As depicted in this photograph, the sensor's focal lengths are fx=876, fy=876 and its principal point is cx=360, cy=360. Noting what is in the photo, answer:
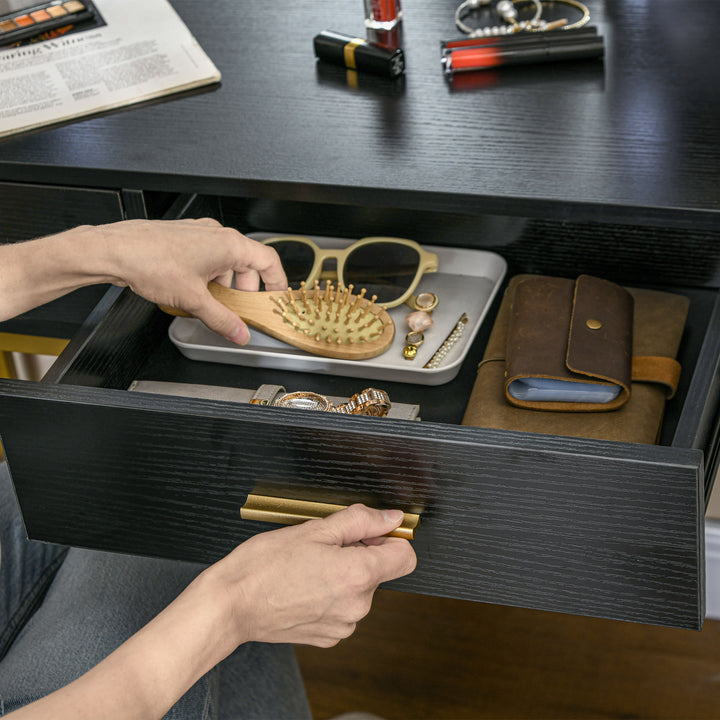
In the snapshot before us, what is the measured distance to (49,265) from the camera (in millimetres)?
695

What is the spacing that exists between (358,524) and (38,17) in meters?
0.69

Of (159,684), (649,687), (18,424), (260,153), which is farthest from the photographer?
(649,687)

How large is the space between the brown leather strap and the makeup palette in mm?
684

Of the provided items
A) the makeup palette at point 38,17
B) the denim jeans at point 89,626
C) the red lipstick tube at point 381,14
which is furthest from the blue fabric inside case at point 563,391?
the makeup palette at point 38,17

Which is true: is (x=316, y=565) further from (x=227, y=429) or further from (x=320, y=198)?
(x=320, y=198)

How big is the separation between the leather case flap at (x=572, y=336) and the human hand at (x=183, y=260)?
0.22m

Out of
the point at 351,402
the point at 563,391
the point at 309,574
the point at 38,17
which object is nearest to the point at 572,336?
the point at 563,391

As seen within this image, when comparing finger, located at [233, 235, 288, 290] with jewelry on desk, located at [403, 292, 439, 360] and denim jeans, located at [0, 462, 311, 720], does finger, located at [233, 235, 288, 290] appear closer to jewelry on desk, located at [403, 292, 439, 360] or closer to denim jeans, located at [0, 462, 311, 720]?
jewelry on desk, located at [403, 292, 439, 360]

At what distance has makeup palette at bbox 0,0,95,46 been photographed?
0.92 metres

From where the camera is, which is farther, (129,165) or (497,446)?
(129,165)

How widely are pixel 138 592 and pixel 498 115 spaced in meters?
0.52

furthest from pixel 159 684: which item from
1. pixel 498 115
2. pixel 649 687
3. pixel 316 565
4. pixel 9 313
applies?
pixel 649 687

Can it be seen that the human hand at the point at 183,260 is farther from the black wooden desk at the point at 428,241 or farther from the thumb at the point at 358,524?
the thumb at the point at 358,524

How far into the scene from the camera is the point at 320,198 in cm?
72
